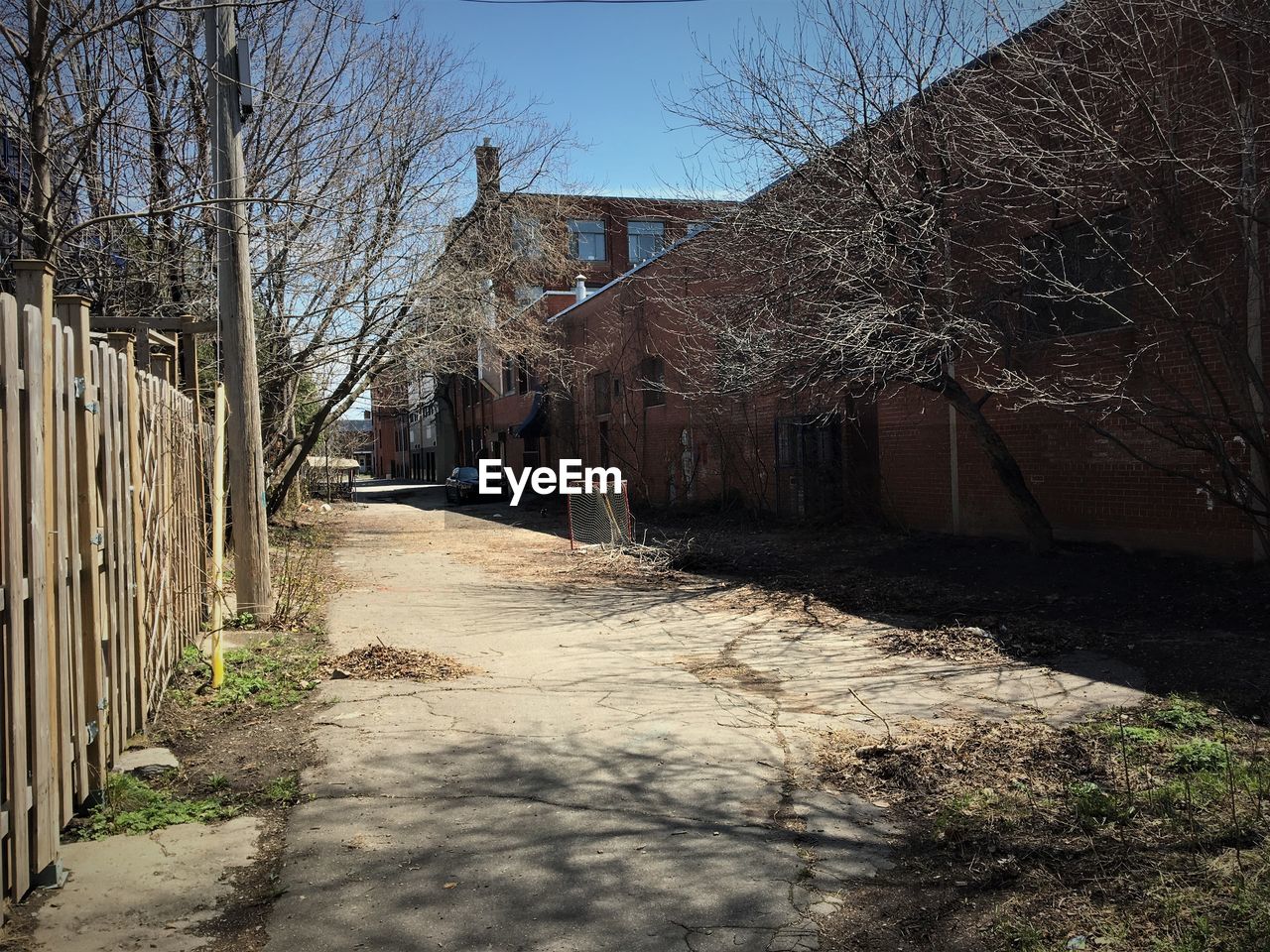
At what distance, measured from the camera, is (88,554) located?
4359 mm

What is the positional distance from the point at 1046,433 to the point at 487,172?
490 inches

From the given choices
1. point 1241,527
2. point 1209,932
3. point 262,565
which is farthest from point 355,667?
point 1241,527

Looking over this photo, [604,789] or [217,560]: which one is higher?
[217,560]

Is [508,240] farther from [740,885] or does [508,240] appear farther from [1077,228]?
[740,885]

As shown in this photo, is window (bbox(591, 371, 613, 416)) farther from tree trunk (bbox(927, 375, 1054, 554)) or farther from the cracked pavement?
the cracked pavement

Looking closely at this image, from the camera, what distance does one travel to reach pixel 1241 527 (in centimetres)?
996

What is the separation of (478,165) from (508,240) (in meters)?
1.66

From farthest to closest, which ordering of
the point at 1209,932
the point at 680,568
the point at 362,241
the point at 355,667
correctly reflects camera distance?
1. the point at 362,241
2. the point at 680,568
3. the point at 355,667
4. the point at 1209,932

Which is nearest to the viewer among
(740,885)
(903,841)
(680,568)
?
(740,885)

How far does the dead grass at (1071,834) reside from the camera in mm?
3324

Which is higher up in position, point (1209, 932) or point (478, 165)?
point (478, 165)

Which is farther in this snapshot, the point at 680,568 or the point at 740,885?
the point at 680,568

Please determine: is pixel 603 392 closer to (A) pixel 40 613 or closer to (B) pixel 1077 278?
(B) pixel 1077 278

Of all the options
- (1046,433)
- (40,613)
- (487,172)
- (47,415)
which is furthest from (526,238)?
(40,613)
